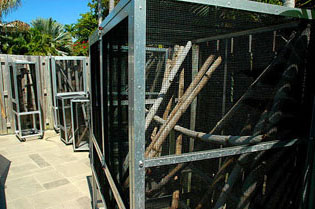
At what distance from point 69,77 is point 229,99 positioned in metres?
5.67

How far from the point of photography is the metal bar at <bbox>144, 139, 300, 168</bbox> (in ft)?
3.85

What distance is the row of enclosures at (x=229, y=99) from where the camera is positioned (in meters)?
1.16

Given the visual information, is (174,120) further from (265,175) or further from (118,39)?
→ (265,175)

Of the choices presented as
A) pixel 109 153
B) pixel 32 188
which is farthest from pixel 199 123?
pixel 32 188

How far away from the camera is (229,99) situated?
84.0 inches

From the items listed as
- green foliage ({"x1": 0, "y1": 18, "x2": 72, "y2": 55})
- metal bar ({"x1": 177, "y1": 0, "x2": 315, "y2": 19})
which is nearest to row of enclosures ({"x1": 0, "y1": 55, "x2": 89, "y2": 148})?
metal bar ({"x1": 177, "y1": 0, "x2": 315, "y2": 19})

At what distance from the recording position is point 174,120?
5.51 feet

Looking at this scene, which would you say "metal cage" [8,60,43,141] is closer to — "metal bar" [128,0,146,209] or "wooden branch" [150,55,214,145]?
"wooden branch" [150,55,214,145]

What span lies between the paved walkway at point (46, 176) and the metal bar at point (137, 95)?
8.24 ft

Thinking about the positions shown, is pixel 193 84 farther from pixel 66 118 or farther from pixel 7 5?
pixel 7 5

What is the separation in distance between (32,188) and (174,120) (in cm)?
323

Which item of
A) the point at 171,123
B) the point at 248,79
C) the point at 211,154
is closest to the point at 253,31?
the point at 248,79

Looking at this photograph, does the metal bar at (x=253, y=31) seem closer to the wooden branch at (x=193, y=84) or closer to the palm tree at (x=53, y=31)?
the wooden branch at (x=193, y=84)

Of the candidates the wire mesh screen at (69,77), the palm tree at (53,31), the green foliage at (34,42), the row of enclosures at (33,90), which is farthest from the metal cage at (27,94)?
the palm tree at (53,31)
